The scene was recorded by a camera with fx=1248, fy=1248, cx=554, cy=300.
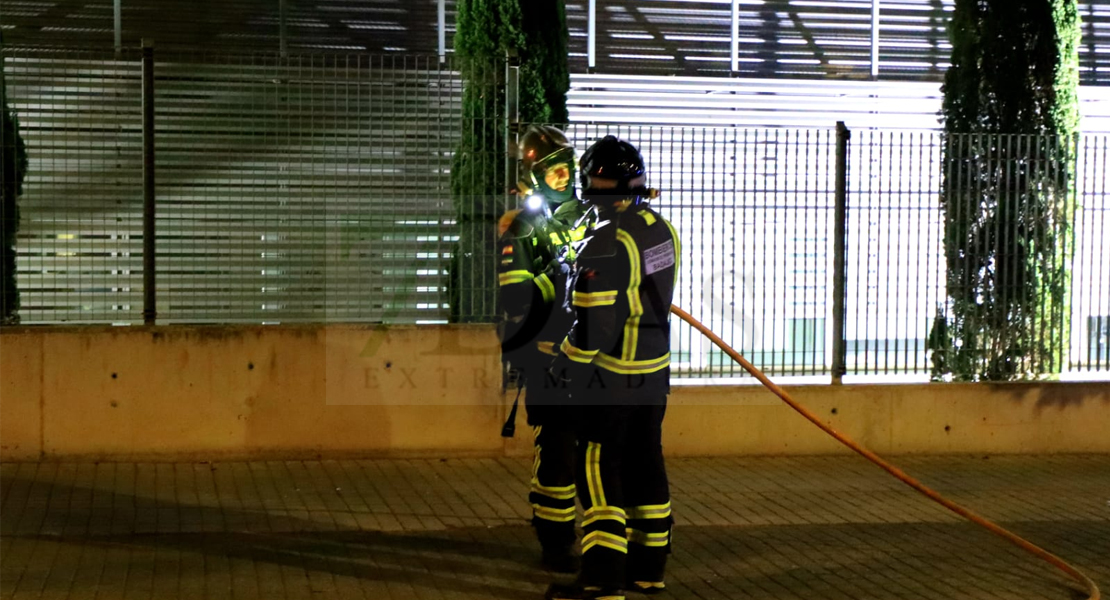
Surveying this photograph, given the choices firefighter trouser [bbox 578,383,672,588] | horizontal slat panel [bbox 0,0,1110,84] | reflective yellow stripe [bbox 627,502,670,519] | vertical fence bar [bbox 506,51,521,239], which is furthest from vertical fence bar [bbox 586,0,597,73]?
reflective yellow stripe [bbox 627,502,670,519]

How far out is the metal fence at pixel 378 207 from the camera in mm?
9133

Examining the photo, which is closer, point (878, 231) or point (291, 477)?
point (291, 477)

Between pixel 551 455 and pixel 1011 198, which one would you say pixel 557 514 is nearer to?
pixel 551 455

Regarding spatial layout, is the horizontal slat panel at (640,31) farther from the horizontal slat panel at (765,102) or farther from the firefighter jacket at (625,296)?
the firefighter jacket at (625,296)

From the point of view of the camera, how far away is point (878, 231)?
10172 millimetres

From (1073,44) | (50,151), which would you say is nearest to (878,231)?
(1073,44)

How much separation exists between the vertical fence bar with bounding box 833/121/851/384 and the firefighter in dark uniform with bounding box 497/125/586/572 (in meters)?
4.04

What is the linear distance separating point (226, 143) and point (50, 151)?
1245 millimetres

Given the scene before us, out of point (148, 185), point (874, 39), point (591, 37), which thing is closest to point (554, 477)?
point (148, 185)

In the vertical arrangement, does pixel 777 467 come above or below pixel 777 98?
below

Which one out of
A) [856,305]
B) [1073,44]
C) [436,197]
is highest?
[1073,44]

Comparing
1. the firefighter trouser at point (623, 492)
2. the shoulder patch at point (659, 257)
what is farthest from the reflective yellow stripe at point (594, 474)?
the shoulder patch at point (659, 257)

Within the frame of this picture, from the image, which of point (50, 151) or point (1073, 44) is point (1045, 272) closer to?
point (1073, 44)

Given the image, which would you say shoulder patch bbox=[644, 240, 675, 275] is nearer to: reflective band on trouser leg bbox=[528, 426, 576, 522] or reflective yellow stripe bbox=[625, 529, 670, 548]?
reflective band on trouser leg bbox=[528, 426, 576, 522]
